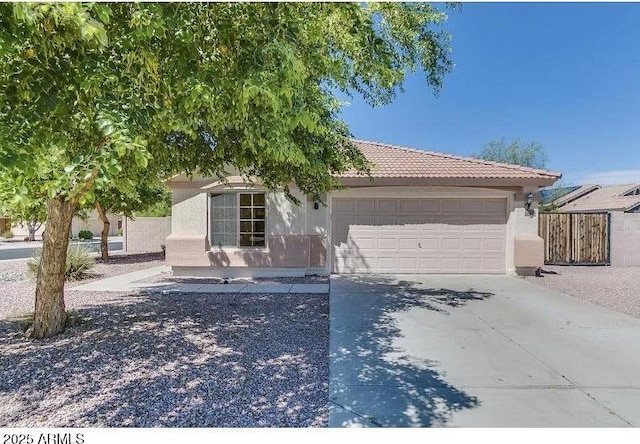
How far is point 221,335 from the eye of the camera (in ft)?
20.6

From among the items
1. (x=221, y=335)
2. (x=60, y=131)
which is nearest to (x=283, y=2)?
(x=60, y=131)

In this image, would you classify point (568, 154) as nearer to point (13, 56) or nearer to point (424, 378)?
point (424, 378)

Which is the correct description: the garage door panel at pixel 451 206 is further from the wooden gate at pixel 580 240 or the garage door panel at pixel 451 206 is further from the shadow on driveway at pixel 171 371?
the shadow on driveway at pixel 171 371

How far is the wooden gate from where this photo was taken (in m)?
15.0

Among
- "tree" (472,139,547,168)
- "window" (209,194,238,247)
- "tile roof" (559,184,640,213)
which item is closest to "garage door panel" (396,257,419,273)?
"window" (209,194,238,247)

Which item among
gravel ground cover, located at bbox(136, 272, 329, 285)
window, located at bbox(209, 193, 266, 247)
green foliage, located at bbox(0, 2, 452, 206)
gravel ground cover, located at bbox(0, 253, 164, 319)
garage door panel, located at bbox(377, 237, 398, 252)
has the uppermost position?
green foliage, located at bbox(0, 2, 452, 206)

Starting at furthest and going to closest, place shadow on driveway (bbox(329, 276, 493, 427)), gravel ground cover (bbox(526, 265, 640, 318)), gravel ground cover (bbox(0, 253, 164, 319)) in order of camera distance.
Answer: gravel ground cover (bbox(526, 265, 640, 318))
gravel ground cover (bbox(0, 253, 164, 319))
shadow on driveway (bbox(329, 276, 493, 427))

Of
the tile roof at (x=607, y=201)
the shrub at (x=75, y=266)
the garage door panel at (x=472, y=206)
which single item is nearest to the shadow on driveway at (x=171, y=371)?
the shrub at (x=75, y=266)

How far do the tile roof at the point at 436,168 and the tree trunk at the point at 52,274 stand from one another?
25.0 ft

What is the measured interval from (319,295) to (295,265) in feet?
9.47

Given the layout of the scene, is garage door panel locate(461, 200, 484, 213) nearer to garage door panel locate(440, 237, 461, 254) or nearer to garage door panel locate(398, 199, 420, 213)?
garage door panel locate(440, 237, 461, 254)

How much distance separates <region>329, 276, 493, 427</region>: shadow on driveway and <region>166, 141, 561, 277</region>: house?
4179mm

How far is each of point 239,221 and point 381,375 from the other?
8839mm

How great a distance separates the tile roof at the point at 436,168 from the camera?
1218 centimetres
